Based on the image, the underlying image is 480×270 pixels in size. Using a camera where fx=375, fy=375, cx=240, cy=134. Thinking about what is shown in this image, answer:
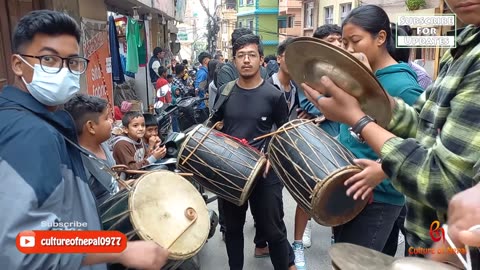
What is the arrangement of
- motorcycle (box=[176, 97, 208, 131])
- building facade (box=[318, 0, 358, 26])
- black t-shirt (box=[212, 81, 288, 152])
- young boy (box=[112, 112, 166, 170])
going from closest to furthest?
black t-shirt (box=[212, 81, 288, 152])
young boy (box=[112, 112, 166, 170])
motorcycle (box=[176, 97, 208, 131])
building facade (box=[318, 0, 358, 26])

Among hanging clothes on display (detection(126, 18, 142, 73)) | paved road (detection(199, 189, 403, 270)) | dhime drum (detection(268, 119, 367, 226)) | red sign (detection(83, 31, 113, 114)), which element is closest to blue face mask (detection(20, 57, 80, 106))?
dhime drum (detection(268, 119, 367, 226))

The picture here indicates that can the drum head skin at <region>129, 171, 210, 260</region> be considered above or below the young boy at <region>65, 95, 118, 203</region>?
below

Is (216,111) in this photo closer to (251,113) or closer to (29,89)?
(251,113)

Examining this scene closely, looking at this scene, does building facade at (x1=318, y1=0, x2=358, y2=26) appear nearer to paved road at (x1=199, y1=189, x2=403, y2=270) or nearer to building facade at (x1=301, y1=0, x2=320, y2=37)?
building facade at (x1=301, y1=0, x2=320, y2=37)

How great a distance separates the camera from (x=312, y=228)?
409 centimetres

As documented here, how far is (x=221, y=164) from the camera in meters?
2.55

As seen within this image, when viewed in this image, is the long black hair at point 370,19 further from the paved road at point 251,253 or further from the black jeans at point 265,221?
the paved road at point 251,253

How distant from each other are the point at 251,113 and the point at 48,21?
176 cm

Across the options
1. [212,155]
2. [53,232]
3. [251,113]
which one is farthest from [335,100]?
[251,113]

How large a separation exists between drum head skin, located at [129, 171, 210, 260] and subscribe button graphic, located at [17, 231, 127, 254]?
0.31 m

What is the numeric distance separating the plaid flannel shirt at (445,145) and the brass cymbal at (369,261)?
23 cm

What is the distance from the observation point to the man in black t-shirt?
2.81 metres

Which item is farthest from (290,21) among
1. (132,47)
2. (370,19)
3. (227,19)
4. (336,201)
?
(336,201)

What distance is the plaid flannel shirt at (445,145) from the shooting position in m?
0.98
